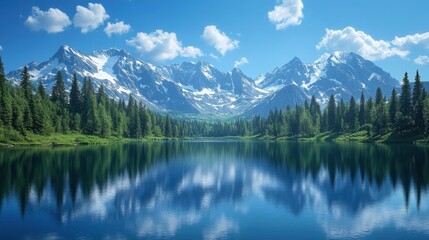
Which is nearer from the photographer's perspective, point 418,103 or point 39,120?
point 39,120

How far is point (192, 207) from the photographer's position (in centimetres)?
3784

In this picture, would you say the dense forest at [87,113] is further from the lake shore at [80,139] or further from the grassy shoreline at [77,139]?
the lake shore at [80,139]

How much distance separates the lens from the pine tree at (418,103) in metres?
130

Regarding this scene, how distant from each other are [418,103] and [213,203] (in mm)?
119865

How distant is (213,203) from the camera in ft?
131

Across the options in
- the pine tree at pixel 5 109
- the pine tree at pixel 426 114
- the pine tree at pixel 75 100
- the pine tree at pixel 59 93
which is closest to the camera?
the pine tree at pixel 5 109

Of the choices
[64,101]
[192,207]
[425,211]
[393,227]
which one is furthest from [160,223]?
[64,101]

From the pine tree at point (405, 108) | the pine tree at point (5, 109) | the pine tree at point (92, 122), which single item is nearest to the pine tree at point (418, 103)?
the pine tree at point (405, 108)

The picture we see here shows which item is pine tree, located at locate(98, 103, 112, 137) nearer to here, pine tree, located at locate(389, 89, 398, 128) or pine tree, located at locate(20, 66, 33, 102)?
pine tree, located at locate(20, 66, 33, 102)

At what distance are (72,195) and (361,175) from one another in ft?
140

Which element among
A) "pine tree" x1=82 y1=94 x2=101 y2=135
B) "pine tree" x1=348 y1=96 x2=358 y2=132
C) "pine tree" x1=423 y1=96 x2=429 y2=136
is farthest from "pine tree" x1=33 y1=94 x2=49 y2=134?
"pine tree" x1=348 y1=96 x2=358 y2=132

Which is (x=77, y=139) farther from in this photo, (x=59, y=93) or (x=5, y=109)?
A: (x=5, y=109)

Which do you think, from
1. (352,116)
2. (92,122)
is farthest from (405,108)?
(92,122)

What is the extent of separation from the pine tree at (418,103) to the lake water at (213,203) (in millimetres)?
73211
